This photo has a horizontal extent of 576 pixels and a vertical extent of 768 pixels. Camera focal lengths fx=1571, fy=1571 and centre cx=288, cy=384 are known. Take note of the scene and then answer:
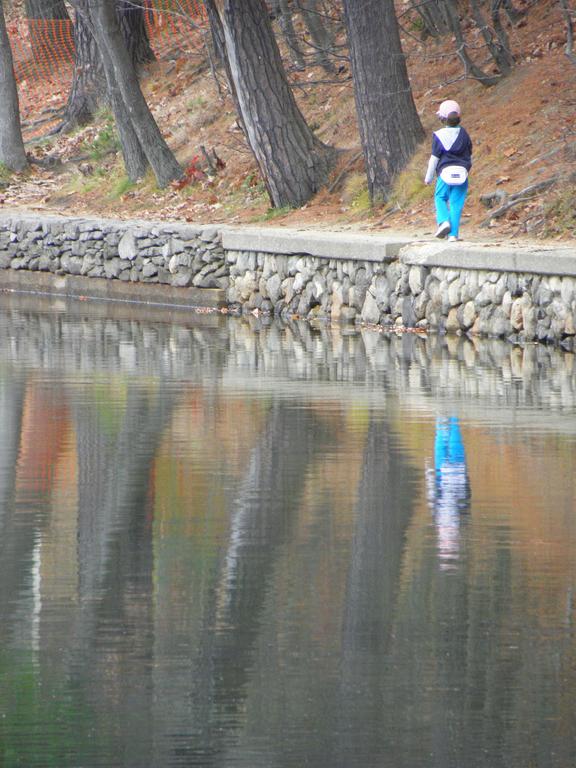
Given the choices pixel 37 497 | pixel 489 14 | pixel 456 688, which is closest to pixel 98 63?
pixel 489 14

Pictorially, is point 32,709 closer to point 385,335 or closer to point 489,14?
point 385,335

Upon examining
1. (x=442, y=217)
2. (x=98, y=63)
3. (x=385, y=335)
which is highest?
(x=98, y=63)

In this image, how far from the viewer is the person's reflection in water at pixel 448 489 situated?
288 inches

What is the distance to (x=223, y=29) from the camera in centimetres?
2106

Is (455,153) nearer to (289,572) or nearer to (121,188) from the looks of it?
(121,188)

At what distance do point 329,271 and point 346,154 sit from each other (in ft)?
15.6

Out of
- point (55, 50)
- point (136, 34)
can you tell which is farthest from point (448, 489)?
point (55, 50)

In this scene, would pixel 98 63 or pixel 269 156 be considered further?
pixel 98 63

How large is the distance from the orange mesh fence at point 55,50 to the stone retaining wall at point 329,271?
31.1 feet

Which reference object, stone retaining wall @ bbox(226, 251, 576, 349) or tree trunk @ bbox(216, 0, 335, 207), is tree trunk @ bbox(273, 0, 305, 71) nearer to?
tree trunk @ bbox(216, 0, 335, 207)

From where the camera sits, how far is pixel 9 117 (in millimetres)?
28281

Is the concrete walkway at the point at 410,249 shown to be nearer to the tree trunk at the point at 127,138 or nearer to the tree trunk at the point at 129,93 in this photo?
the tree trunk at the point at 129,93

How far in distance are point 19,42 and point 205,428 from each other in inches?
1237

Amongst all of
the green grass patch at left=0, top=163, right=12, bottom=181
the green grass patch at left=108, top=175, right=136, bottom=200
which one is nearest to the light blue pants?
the green grass patch at left=108, top=175, right=136, bottom=200
